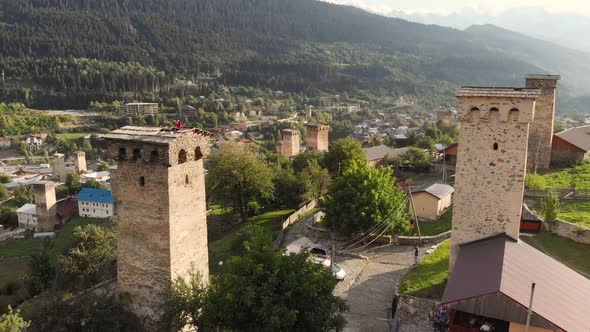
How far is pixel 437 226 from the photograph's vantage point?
2558cm

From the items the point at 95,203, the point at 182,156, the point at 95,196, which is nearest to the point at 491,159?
the point at 182,156

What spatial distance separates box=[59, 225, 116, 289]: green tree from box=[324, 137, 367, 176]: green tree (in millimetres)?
18716

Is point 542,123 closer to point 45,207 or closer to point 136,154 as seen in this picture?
point 136,154

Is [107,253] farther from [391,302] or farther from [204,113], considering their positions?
[204,113]

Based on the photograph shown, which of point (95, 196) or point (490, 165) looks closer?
point (490, 165)

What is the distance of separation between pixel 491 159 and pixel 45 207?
59.0 metres

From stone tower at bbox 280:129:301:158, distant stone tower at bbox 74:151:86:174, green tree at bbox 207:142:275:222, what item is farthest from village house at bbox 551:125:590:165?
distant stone tower at bbox 74:151:86:174

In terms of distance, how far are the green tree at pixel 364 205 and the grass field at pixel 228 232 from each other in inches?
231

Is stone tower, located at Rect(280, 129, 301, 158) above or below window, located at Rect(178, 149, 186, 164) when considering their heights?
below

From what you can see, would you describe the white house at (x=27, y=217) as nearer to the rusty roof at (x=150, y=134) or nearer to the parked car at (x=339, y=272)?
the rusty roof at (x=150, y=134)

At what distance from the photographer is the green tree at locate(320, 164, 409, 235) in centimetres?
2352

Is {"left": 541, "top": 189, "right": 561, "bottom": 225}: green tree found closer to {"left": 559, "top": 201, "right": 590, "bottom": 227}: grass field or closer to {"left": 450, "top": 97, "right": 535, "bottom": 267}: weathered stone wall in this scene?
{"left": 559, "top": 201, "right": 590, "bottom": 227}: grass field

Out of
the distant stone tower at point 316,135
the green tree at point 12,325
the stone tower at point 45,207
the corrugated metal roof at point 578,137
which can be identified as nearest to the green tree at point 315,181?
the corrugated metal roof at point 578,137

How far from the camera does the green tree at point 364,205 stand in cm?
2352
